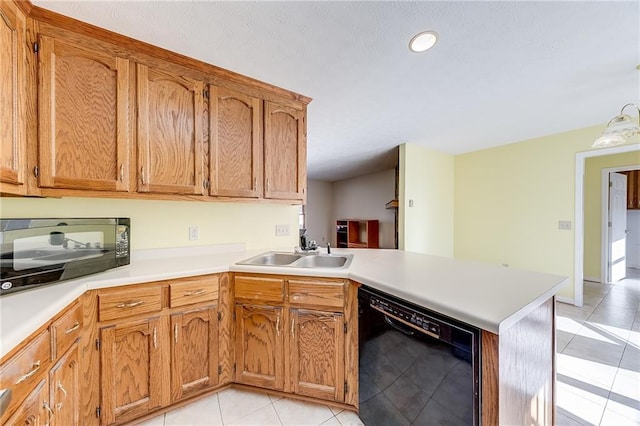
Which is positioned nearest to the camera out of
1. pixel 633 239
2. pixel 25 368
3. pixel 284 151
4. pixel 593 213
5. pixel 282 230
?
pixel 25 368

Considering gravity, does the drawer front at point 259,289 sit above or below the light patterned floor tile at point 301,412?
above

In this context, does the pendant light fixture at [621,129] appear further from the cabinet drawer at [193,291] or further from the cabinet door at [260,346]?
the cabinet drawer at [193,291]

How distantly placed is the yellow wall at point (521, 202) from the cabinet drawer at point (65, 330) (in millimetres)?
4811

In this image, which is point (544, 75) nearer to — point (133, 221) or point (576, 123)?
point (576, 123)

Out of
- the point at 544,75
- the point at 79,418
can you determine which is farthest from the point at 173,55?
the point at 544,75

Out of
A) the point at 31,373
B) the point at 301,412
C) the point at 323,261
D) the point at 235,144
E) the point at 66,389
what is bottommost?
the point at 301,412

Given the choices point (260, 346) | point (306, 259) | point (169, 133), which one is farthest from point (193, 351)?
point (169, 133)

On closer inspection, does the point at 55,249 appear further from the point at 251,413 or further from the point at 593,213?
the point at 593,213

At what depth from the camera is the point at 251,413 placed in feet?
4.88

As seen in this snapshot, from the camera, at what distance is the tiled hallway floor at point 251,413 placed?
4.67ft

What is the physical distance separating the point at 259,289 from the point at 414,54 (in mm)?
1853

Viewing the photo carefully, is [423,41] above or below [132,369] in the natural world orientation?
above

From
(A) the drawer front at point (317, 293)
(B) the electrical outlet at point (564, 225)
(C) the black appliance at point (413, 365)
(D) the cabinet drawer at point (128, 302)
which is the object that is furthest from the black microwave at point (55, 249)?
(B) the electrical outlet at point (564, 225)

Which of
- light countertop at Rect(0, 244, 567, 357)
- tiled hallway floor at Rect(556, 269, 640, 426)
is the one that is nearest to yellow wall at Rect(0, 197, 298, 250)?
light countertop at Rect(0, 244, 567, 357)
